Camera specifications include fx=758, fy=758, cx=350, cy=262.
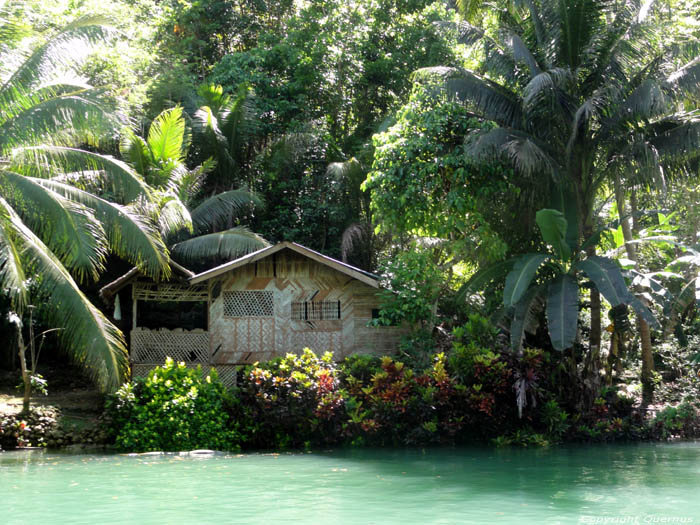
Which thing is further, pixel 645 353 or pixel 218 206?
pixel 218 206

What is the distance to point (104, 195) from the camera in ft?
58.5

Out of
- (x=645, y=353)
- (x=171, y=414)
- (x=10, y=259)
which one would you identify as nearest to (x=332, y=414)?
(x=171, y=414)

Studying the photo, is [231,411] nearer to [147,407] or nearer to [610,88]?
[147,407]

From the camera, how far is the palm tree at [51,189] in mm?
11188

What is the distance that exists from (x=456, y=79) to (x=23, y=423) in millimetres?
10122

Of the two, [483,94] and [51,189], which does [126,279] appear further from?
[483,94]

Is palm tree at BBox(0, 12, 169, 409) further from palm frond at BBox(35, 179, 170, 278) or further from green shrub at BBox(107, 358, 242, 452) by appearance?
green shrub at BBox(107, 358, 242, 452)

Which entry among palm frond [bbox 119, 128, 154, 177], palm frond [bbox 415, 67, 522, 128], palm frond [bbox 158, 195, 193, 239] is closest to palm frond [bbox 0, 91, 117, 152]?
palm frond [bbox 158, 195, 193, 239]

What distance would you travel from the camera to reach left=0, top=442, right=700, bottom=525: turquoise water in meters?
7.70

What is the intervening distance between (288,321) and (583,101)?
7278mm

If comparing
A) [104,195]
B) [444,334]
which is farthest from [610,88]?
[104,195]

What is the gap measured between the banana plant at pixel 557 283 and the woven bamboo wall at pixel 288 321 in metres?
2.72

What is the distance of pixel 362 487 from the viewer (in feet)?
30.5

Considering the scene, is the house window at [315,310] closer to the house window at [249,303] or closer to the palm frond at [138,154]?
the house window at [249,303]
